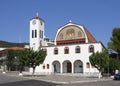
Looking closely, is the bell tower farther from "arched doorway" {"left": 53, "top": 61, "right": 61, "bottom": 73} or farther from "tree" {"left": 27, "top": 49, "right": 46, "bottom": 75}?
"tree" {"left": 27, "top": 49, "right": 46, "bottom": 75}

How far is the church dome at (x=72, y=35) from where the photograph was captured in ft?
216

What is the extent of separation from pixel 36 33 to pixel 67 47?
30.8 feet

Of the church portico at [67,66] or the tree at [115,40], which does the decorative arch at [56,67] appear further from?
the tree at [115,40]

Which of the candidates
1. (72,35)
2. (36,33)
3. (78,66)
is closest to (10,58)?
(36,33)

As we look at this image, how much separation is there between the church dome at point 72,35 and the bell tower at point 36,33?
4.33 meters

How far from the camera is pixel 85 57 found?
2501 inches

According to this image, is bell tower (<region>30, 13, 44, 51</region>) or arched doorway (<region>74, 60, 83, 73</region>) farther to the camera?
bell tower (<region>30, 13, 44, 51</region>)

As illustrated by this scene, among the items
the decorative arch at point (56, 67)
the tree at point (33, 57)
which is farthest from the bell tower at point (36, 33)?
the tree at point (33, 57)

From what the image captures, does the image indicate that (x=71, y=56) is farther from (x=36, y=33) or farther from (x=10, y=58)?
(x=10, y=58)

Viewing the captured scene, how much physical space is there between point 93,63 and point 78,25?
19.4m

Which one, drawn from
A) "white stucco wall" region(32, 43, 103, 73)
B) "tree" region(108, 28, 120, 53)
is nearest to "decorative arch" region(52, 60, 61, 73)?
"white stucco wall" region(32, 43, 103, 73)

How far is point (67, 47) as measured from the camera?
216 ft

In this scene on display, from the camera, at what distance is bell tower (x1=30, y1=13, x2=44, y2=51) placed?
2749 inches

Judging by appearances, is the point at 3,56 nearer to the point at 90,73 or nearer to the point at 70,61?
the point at 70,61
